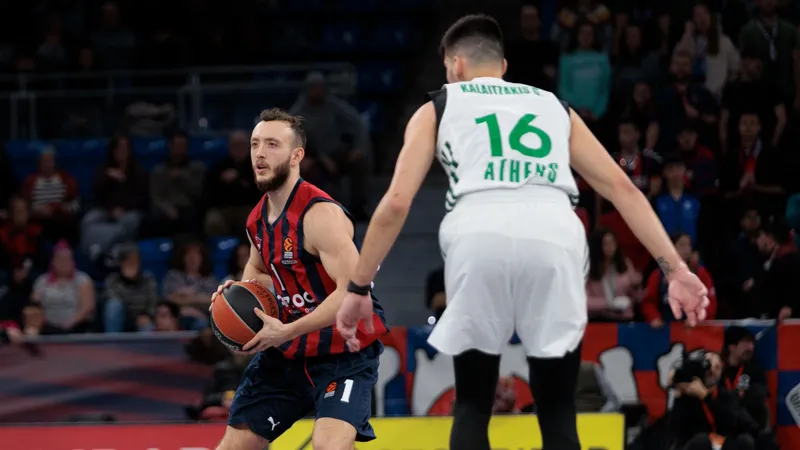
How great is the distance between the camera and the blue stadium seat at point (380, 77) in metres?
14.7

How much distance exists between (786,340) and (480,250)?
537cm

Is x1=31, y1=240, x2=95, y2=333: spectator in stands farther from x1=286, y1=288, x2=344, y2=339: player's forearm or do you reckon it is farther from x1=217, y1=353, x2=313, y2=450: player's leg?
x1=286, y1=288, x2=344, y2=339: player's forearm

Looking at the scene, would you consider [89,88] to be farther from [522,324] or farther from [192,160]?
[522,324]

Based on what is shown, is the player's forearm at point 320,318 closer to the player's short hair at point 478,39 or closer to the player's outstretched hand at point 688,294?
the player's short hair at point 478,39

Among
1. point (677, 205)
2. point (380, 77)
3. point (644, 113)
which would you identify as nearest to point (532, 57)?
point (644, 113)

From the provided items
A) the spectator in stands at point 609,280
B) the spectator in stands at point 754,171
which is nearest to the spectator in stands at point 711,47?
the spectator in stands at point 754,171

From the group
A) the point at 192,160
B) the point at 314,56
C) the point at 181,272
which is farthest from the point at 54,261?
the point at 314,56

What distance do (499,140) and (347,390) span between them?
1.63 meters

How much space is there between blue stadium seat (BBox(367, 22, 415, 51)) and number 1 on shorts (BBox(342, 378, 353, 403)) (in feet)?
31.9

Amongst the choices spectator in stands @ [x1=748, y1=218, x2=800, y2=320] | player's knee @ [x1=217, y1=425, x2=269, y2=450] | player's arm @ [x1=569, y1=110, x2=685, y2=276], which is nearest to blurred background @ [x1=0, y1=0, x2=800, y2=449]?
spectator in stands @ [x1=748, y1=218, x2=800, y2=320]

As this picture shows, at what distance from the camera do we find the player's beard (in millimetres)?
5734

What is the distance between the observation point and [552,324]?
14.5 feet

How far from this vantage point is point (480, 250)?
439 centimetres

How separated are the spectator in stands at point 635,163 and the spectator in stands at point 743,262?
832mm
